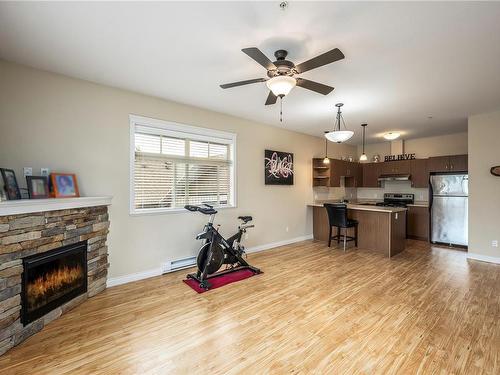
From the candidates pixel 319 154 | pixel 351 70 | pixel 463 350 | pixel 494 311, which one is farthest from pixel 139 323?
pixel 319 154

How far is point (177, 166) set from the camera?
3951 mm

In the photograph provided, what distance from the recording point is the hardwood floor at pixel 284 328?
73.2 inches

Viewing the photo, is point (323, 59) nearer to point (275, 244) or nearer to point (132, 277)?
point (132, 277)

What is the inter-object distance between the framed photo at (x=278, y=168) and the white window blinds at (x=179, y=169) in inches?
36.2

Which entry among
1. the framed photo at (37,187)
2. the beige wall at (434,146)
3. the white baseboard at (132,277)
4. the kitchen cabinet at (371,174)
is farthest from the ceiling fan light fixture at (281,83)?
the beige wall at (434,146)

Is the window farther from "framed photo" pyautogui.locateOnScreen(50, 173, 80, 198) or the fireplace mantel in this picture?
"framed photo" pyautogui.locateOnScreen(50, 173, 80, 198)

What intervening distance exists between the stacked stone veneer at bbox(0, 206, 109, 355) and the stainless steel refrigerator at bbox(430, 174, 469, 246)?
6833 mm

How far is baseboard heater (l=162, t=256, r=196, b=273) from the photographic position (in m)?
3.75

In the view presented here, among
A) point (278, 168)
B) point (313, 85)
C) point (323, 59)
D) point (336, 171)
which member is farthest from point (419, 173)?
point (323, 59)

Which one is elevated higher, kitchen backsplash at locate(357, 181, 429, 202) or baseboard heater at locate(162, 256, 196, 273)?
kitchen backsplash at locate(357, 181, 429, 202)

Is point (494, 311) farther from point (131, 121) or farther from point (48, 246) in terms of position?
point (131, 121)

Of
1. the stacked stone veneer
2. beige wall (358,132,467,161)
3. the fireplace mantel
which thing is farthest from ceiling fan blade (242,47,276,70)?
beige wall (358,132,467,161)

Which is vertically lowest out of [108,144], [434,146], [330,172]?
[330,172]

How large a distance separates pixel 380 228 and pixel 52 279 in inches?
211
